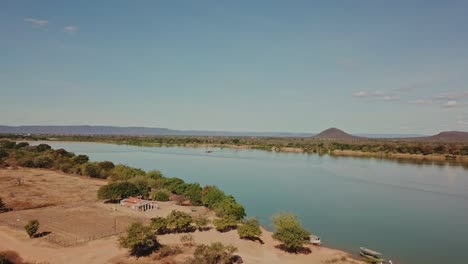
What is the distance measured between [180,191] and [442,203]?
134ft

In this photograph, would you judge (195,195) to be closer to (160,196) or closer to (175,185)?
(160,196)

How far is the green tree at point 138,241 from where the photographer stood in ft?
96.1

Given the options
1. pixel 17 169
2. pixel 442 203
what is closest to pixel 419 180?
pixel 442 203

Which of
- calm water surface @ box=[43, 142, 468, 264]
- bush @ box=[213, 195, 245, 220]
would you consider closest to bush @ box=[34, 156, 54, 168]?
calm water surface @ box=[43, 142, 468, 264]

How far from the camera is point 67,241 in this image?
3266 cm

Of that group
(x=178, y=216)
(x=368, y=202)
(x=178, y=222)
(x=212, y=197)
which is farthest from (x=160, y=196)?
(x=368, y=202)

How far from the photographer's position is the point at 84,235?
34.4m

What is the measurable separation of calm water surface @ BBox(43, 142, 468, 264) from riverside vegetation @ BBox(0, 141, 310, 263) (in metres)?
5.46

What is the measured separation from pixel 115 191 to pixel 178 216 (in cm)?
1694

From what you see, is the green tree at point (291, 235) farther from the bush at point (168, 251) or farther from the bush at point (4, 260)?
the bush at point (4, 260)

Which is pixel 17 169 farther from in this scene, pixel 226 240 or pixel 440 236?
pixel 440 236

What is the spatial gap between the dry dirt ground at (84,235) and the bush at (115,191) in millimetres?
1366

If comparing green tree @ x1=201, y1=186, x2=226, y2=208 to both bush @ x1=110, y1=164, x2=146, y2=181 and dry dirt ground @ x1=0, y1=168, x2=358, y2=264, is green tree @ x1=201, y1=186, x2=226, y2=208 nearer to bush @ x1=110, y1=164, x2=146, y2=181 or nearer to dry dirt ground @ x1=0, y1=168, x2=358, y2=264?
dry dirt ground @ x1=0, y1=168, x2=358, y2=264

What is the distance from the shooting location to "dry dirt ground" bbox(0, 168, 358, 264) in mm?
29469
